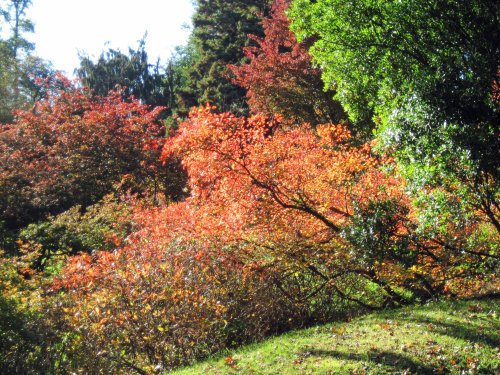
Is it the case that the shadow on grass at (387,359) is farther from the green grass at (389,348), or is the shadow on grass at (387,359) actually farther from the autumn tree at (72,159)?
the autumn tree at (72,159)

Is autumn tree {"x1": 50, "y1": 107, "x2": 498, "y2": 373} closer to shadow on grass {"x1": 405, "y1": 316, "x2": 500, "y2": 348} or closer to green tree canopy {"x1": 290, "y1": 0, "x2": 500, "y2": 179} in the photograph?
shadow on grass {"x1": 405, "y1": 316, "x2": 500, "y2": 348}

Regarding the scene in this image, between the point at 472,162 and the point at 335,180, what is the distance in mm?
4967

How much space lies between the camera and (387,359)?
22.7ft

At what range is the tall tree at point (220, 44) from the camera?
86.6 ft

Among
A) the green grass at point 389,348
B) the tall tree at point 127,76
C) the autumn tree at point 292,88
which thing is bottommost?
the green grass at point 389,348

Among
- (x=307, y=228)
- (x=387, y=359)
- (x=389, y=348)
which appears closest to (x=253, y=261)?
(x=307, y=228)

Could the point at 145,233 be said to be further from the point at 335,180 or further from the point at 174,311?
the point at 335,180

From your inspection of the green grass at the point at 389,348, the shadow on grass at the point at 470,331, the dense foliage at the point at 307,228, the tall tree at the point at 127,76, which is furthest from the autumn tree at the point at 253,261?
the tall tree at the point at 127,76

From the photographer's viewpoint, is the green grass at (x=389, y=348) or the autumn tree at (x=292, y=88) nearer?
the green grass at (x=389, y=348)

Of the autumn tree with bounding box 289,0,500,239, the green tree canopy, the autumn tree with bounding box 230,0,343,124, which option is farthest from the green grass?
the autumn tree with bounding box 230,0,343,124

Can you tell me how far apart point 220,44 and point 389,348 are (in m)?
23.8

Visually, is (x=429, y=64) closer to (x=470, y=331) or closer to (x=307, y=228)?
(x=470, y=331)

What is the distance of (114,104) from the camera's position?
65.7ft

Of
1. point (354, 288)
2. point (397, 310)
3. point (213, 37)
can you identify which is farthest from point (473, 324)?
point (213, 37)
